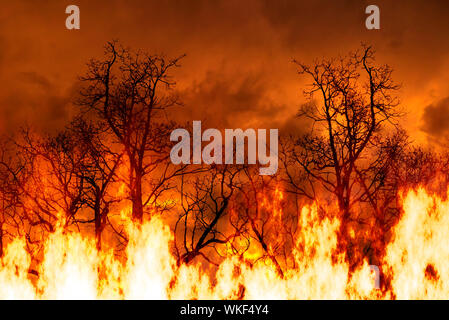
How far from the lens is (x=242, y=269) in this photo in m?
24.8

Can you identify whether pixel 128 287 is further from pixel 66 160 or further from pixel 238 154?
pixel 238 154

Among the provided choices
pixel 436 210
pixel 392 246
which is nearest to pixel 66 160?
pixel 392 246

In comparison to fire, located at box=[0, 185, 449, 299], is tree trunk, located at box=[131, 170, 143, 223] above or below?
above

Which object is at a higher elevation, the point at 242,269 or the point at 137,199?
the point at 137,199

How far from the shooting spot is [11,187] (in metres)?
26.7

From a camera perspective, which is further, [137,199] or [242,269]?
[242,269]

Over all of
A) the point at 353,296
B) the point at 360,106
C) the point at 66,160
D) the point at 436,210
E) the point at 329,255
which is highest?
the point at 360,106

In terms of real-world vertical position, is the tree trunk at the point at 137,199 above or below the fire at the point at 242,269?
above

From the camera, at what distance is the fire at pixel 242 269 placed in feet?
72.3

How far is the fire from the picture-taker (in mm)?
22047
